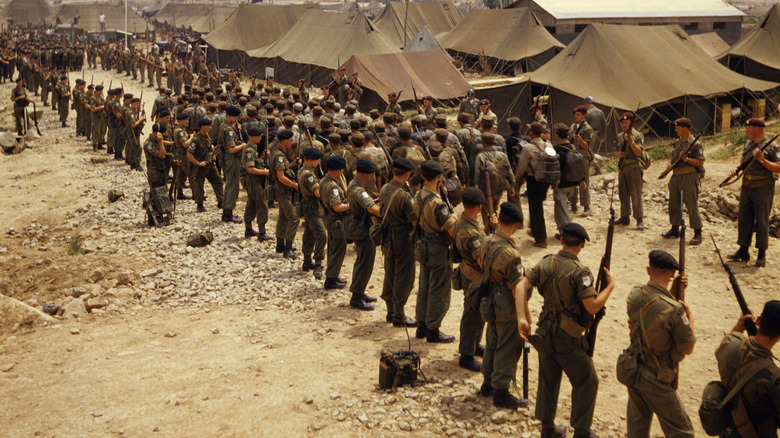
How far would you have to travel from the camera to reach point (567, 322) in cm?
484

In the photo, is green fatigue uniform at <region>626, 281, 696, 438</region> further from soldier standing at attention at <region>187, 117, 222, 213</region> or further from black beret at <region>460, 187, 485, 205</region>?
soldier standing at attention at <region>187, 117, 222, 213</region>

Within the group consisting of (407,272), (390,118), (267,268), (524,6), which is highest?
(524,6)

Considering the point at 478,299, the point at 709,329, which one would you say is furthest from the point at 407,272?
the point at 709,329

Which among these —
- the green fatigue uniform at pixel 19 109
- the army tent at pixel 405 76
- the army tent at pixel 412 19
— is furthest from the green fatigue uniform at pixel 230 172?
the army tent at pixel 412 19

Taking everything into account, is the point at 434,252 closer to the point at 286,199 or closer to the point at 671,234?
the point at 286,199

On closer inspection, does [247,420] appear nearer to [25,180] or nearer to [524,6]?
[25,180]

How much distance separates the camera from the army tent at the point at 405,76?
2171cm

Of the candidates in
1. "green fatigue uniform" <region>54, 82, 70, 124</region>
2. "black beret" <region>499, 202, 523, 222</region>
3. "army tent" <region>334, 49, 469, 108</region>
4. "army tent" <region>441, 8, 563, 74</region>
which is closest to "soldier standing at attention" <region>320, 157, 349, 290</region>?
"black beret" <region>499, 202, 523, 222</region>

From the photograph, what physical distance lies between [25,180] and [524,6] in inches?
1077

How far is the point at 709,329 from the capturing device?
24.6ft

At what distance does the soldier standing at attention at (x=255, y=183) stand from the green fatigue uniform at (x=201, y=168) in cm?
158

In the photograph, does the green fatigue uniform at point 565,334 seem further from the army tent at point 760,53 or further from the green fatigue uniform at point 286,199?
the army tent at point 760,53

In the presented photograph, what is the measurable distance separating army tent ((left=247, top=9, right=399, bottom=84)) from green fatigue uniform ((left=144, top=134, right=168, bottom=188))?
14.4 m

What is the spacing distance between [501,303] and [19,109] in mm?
19466
